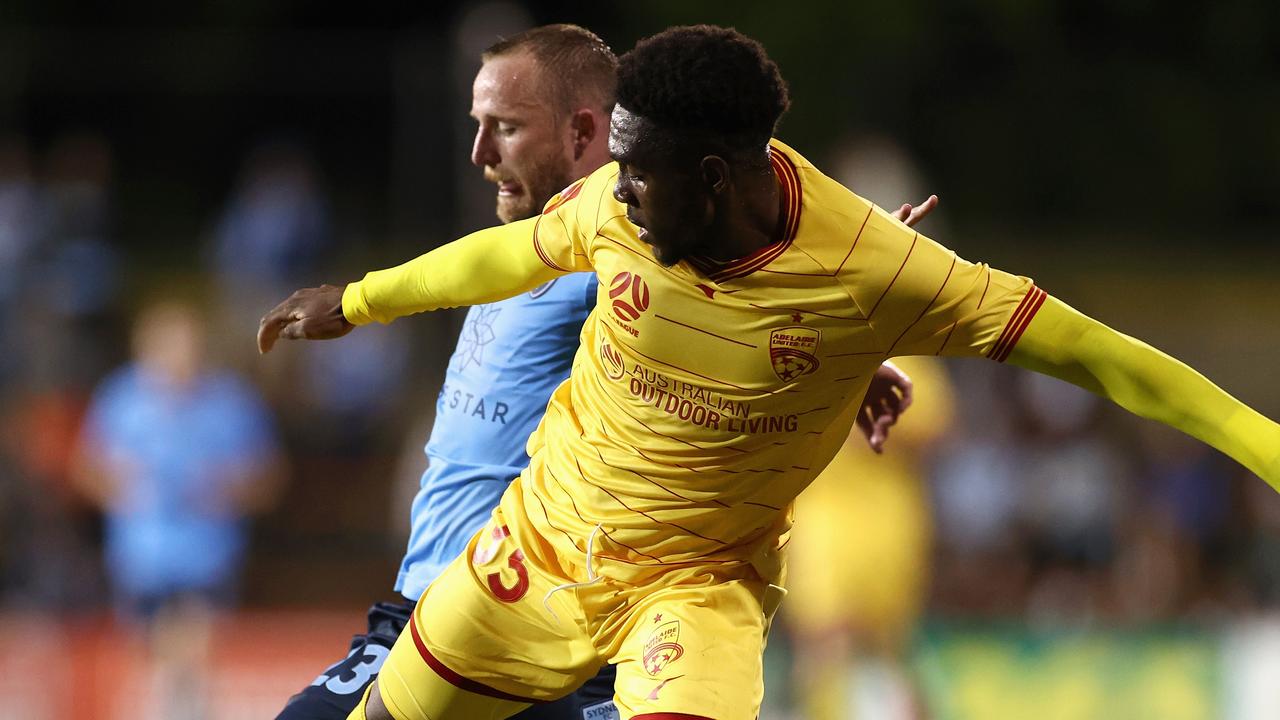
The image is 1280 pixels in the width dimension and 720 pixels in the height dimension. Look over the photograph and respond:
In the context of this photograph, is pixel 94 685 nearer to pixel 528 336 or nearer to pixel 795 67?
pixel 528 336

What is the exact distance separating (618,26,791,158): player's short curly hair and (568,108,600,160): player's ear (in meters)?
0.97

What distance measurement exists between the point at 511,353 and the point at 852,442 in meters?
5.24

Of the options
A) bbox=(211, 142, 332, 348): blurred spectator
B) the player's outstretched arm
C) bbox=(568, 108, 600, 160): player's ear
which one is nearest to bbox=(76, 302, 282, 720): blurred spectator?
bbox=(211, 142, 332, 348): blurred spectator

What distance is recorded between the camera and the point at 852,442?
9.50 meters

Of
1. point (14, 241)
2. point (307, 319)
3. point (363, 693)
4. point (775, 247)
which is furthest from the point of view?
point (14, 241)

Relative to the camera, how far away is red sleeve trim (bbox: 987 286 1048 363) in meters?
3.60

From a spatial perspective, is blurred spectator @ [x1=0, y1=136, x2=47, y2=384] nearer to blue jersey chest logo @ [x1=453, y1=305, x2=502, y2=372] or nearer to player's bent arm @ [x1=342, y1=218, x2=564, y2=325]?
blue jersey chest logo @ [x1=453, y1=305, x2=502, y2=372]

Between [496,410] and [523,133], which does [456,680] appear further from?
[523,133]

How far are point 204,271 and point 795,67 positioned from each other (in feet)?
22.3

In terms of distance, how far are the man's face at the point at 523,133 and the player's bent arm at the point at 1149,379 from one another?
1470 millimetres

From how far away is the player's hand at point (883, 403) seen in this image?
4.40 meters

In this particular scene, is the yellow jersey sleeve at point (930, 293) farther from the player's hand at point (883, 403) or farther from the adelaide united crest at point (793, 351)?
the player's hand at point (883, 403)

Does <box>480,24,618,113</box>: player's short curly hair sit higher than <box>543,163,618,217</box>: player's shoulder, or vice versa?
<box>480,24,618,113</box>: player's short curly hair

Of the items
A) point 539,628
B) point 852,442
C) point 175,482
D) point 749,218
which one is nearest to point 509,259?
point 749,218
